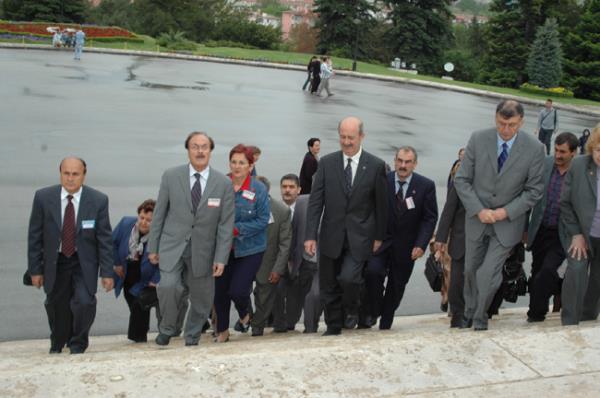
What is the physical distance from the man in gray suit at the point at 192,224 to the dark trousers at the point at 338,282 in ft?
2.90

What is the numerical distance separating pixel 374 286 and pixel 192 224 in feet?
6.10

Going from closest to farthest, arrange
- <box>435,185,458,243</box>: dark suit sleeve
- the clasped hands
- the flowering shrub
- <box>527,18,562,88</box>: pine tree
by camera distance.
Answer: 1. the clasped hands
2. <box>435,185,458,243</box>: dark suit sleeve
3. the flowering shrub
4. <box>527,18,562,88</box>: pine tree

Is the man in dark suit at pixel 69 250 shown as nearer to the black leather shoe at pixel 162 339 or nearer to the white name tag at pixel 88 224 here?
the white name tag at pixel 88 224

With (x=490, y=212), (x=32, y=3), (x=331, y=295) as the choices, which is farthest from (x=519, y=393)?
(x=32, y=3)

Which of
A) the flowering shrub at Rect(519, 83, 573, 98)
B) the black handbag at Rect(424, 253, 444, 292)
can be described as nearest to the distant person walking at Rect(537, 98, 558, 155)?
the black handbag at Rect(424, 253, 444, 292)

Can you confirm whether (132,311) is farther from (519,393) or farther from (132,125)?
(132,125)

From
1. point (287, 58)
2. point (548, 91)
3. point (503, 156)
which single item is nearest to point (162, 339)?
point (503, 156)

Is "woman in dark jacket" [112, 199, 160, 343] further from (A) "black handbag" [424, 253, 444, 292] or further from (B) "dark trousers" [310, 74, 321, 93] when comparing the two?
(B) "dark trousers" [310, 74, 321, 93]

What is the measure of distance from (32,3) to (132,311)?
198 ft

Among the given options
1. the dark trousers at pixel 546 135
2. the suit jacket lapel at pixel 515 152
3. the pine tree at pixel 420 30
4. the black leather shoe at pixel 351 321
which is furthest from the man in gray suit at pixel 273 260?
the pine tree at pixel 420 30

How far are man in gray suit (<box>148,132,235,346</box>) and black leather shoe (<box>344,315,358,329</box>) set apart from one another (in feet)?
4.34

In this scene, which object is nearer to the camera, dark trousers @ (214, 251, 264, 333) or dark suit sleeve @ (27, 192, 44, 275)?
dark suit sleeve @ (27, 192, 44, 275)

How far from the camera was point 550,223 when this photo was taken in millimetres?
6387

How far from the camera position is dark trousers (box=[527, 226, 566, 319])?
6414mm
